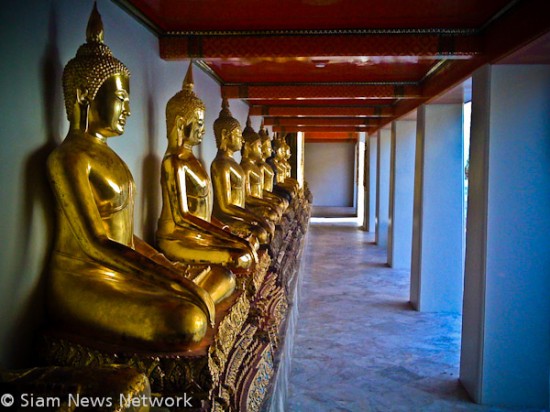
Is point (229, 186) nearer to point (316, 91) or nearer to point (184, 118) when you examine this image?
point (184, 118)

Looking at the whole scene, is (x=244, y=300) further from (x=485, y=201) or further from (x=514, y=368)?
(x=514, y=368)

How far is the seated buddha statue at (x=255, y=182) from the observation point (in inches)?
196

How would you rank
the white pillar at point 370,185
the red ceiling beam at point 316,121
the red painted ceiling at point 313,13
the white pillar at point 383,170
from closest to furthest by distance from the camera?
the red painted ceiling at point 313,13 < the red ceiling beam at point 316,121 < the white pillar at point 383,170 < the white pillar at point 370,185

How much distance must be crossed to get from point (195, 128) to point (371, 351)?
2552 millimetres

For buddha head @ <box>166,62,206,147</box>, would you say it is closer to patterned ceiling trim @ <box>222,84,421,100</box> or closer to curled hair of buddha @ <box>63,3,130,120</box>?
curled hair of buddha @ <box>63,3,130,120</box>

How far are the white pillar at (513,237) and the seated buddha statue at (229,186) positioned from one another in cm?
148

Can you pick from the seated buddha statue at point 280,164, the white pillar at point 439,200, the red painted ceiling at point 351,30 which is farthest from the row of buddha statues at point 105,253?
the seated buddha statue at point 280,164

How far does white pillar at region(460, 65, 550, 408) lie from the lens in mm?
3438

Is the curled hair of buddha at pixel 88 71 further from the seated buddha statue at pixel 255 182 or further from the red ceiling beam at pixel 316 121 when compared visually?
the red ceiling beam at pixel 316 121

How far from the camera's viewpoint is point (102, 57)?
210cm

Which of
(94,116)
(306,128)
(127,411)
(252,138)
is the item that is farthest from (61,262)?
(306,128)

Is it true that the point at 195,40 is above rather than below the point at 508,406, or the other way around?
above

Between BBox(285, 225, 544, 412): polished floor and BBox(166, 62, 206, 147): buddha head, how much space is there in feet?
5.97

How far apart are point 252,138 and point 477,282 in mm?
2849
